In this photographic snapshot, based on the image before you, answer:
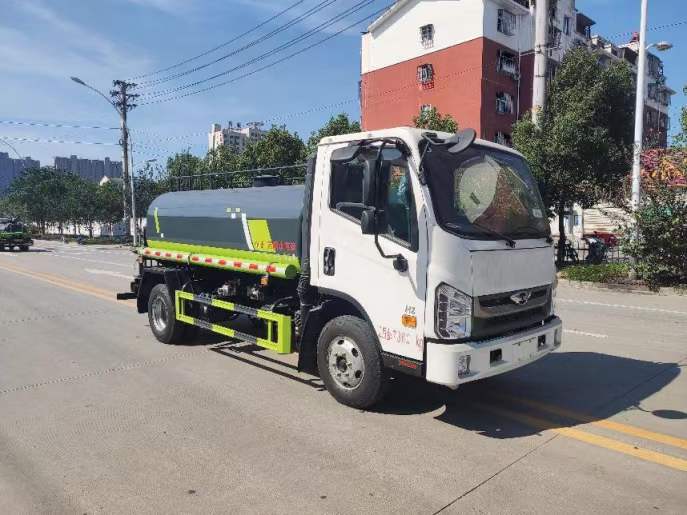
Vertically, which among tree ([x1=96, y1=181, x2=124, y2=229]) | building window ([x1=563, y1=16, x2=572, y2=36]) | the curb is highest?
building window ([x1=563, y1=16, x2=572, y2=36])

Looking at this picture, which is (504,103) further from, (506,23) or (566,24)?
(566,24)

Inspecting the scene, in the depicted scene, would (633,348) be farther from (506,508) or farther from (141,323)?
(141,323)

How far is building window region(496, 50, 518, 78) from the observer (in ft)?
112

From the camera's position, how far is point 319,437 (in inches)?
167

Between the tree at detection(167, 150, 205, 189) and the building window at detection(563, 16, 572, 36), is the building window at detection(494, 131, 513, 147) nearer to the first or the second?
the building window at detection(563, 16, 572, 36)

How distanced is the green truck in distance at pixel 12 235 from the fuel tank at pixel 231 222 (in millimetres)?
29553

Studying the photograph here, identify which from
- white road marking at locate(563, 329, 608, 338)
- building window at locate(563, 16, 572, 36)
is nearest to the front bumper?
white road marking at locate(563, 329, 608, 338)

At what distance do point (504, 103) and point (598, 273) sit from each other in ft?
71.0

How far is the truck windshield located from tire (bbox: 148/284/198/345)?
4625mm

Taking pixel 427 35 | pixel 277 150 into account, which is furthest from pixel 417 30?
pixel 277 150

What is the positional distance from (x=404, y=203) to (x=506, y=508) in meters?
2.30

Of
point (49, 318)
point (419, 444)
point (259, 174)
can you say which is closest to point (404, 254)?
point (419, 444)

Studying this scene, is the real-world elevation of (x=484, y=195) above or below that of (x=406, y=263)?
above

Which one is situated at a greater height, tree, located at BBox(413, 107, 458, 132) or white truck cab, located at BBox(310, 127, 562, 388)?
tree, located at BBox(413, 107, 458, 132)
